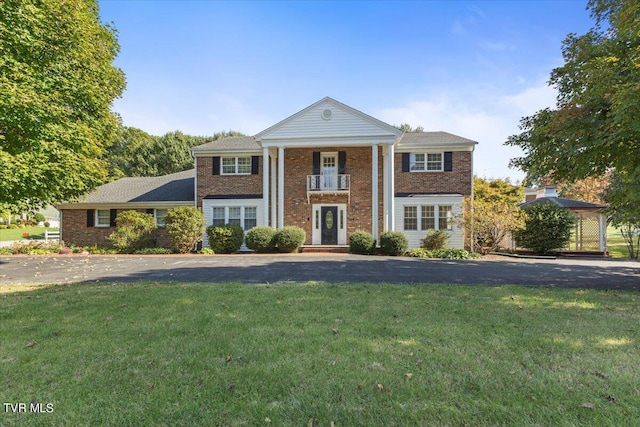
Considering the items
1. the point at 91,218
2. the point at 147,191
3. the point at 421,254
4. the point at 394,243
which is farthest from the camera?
the point at 147,191

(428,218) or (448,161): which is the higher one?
(448,161)

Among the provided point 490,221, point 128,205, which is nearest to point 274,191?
point 128,205

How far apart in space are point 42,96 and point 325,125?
12.0m

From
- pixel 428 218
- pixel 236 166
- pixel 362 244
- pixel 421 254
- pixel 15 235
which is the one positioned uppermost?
pixel 236 166

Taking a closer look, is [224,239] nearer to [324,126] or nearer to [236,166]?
[236,166]

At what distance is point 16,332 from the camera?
427 centimetres

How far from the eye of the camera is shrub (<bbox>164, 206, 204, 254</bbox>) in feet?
52.0

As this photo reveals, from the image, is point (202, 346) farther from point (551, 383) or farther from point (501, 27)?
point (501, 27)

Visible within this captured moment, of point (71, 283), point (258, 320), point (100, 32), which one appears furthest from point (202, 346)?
point (100, 32)

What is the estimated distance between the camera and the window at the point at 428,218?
17.6 meters

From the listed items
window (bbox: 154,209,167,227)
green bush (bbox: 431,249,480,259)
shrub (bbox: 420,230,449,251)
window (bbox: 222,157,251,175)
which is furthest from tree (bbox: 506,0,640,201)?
window (bbox: 154,209,167,227)

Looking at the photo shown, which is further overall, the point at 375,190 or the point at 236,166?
the point at 236,166

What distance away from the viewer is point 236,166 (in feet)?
61.9

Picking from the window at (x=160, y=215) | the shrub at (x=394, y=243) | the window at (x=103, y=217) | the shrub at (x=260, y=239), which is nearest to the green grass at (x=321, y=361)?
the shrub at (x=394, y=243)
